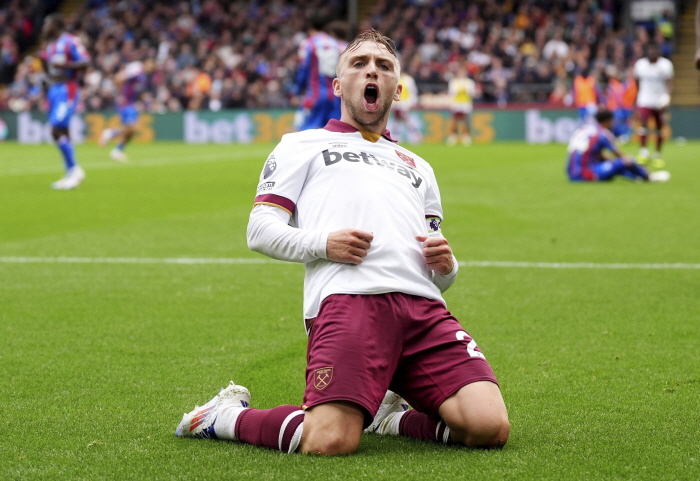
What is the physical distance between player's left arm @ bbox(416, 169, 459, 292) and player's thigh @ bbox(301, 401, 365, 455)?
2.04 feet

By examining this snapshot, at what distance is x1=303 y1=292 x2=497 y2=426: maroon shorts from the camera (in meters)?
3.15

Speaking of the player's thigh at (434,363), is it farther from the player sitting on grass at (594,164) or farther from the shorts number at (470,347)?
the player sitting on grass at (594,164)

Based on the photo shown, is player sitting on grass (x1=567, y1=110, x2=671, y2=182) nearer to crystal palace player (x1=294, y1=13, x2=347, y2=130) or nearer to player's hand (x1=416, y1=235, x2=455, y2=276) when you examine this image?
crystal palace player (x1=294, y1=13, x2=347, y2=130)

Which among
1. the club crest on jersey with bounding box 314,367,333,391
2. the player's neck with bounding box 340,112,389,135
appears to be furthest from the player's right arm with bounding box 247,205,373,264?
the player's neck with bounding box 340,112,389,135

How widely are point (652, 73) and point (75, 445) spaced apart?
1804cm

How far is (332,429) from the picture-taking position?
3082 millimetres

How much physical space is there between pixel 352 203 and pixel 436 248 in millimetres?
341

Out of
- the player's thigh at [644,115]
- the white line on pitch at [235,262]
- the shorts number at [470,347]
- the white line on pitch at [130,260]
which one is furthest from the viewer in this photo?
the player's thigh at [644,115]

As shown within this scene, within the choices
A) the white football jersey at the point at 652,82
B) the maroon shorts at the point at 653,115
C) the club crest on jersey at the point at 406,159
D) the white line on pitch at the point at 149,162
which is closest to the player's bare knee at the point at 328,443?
the club crest on jersey at the point at 406,159

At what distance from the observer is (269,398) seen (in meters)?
3.88

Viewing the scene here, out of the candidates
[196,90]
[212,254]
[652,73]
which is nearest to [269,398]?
[212,254]

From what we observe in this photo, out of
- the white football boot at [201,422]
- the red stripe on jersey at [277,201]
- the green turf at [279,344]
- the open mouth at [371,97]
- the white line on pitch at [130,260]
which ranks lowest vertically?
the white line on pitch at [130,260]

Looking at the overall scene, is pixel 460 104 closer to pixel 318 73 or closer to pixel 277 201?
pixel 318 73

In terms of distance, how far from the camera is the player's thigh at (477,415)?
3148 mm
